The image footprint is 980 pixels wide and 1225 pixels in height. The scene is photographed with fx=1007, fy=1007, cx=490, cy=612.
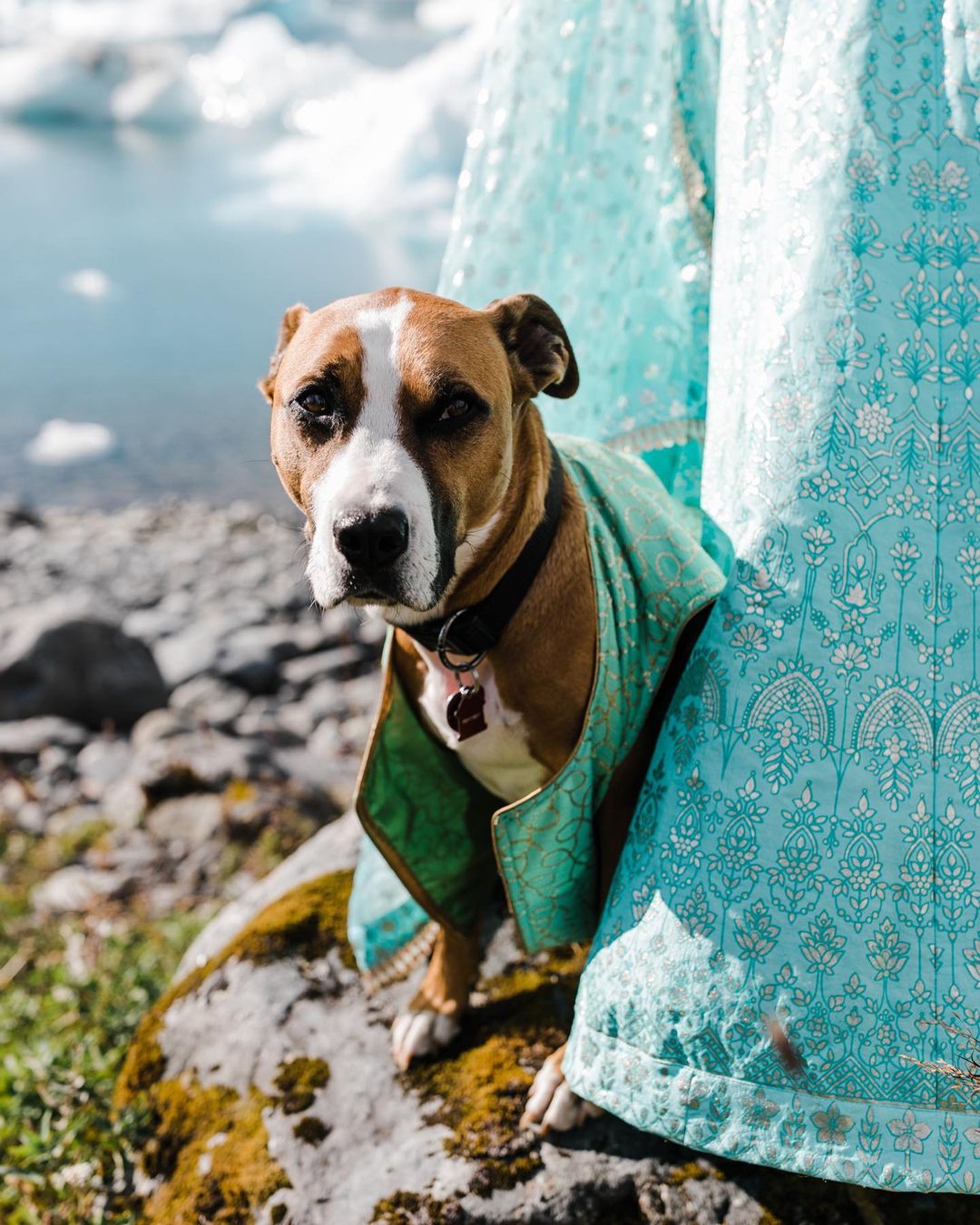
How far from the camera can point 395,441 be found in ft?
6.95

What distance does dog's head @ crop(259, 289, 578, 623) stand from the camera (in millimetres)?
2033

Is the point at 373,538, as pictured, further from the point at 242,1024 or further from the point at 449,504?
the point at 242,1024

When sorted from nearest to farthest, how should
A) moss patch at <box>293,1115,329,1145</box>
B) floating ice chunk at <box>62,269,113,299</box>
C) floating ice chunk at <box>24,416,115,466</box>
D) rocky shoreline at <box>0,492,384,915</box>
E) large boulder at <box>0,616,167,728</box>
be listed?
moss patch at <box>293,1115,329,1145</box> < rocky shoreline at <box>0,492,384,915</box> < large boulder at <box>0,616,167,728</box> < floating ice chunk at <box>24,416,115,466</box> < floating ice chunk at <box>62,269,113,299</box>

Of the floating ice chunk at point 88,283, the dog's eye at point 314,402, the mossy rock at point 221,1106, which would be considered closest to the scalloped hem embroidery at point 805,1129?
the mossy rock at point 221,1106

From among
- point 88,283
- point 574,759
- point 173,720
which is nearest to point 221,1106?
point 574,759

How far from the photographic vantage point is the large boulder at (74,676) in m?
6.41

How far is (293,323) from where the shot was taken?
2.57 m

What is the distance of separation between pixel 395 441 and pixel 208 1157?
1.76 metres

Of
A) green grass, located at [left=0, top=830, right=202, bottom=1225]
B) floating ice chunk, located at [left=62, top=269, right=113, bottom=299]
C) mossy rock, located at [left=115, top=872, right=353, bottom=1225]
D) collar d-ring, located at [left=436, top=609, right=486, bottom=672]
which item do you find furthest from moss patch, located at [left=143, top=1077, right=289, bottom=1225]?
floating ice chunk, located at [left=62, top=269, right=113, bottom=299]

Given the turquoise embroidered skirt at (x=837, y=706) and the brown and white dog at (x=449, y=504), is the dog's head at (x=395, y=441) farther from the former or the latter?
the turquoise embroidered skirt at (x=837, y=706)

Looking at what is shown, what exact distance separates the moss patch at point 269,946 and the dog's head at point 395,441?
1164mm

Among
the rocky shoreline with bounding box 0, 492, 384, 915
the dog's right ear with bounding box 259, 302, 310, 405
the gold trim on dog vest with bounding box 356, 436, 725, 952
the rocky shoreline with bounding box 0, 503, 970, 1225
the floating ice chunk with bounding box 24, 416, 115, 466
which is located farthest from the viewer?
the floating ice chunk with bounding box 24, 416, 115, 466

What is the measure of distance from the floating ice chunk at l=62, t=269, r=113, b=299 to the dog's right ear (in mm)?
19240

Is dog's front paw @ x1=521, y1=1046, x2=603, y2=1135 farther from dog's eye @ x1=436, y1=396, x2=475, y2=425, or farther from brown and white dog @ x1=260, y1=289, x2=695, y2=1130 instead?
dog's eye @ x1=436, y1=396, x2=475, y2=425
